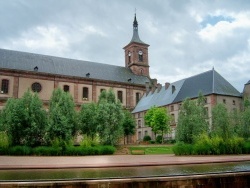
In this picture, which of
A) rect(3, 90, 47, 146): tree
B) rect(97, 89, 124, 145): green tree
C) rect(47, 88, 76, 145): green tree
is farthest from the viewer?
rect(97, 89, 124, 145): green tree

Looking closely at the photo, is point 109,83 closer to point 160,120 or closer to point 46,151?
point 160,120

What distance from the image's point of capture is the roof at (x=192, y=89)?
4506 centimetres

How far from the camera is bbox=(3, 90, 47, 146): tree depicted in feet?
90.4

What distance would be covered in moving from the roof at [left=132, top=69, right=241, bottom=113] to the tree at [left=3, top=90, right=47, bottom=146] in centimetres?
2634

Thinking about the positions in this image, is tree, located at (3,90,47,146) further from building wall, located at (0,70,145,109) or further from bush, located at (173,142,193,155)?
building wall, located at (0,70,145,109)

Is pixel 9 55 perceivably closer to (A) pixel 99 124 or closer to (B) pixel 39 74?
(B) pixel 39 74

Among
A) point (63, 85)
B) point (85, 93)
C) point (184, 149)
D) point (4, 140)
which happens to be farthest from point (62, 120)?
point (85, 93)

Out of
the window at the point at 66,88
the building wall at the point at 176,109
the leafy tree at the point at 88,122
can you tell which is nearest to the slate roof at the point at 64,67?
the window at the point at 66,88

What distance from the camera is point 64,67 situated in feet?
178

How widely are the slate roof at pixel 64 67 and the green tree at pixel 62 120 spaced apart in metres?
20.2

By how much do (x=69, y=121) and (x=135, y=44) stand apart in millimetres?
41174

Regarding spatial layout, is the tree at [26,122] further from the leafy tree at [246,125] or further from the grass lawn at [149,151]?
the leafy tree at [246,125]

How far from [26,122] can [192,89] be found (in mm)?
29773

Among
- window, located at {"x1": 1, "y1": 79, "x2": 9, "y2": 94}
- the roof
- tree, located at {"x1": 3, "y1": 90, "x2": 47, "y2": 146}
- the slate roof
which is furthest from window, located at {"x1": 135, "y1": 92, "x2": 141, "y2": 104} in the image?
tree, located at {"x1": 3, "y1": 90, "x2": 47, "y2": 146}
